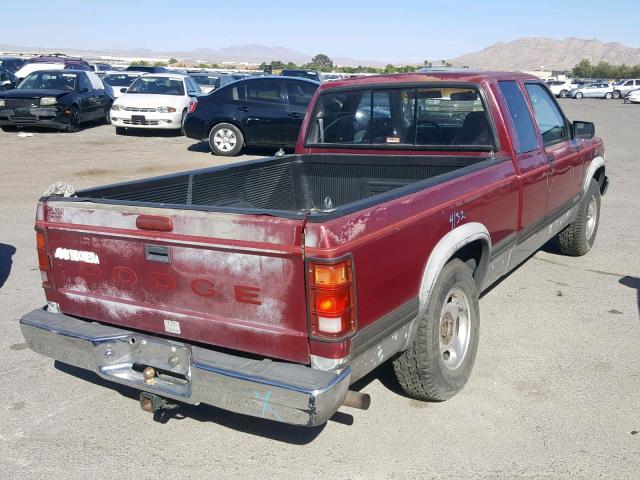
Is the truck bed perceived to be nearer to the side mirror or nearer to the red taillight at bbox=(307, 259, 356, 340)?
the red taillight at bbox=(307, 259, 356, 340)

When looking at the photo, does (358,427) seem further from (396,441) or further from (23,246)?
(23,246)

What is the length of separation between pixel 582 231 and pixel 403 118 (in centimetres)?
247

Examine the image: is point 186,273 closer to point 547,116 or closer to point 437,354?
point 437,354

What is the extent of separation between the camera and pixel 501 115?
197 inches

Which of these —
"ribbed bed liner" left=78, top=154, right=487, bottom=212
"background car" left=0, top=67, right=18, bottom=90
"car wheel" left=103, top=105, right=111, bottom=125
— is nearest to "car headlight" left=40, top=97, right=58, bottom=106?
"car wheel" left=103, top=105, right=111, bottom=125

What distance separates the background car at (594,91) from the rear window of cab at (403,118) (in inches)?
1949

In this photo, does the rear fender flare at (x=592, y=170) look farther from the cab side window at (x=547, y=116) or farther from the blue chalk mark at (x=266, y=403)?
the blue chalk mark at (x=266, y=403)

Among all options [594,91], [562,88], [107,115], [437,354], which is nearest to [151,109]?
[107,115]

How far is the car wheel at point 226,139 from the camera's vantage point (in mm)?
14305

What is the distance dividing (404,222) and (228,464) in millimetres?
1473

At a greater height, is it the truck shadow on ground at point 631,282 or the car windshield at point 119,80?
the car windshield at point 119,80

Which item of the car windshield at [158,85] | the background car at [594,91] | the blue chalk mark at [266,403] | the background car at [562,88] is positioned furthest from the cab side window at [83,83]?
the background car at [562,88]

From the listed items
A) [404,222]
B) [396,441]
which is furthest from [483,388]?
[404,222]

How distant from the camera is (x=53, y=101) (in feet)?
55.8
